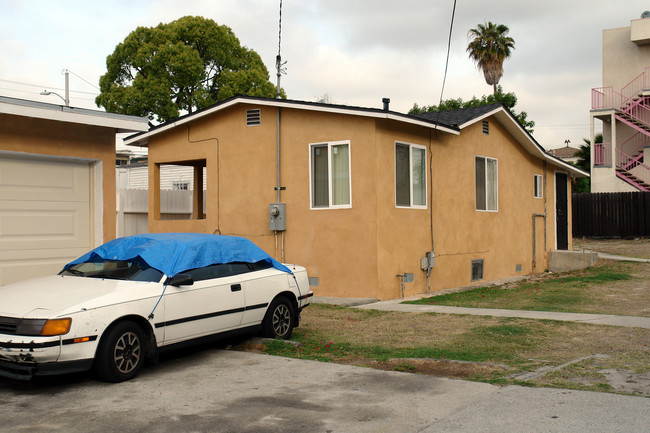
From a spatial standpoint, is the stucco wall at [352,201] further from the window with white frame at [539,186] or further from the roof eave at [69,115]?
the roof eave at [69,115]

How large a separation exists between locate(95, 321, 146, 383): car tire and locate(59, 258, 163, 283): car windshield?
713mm

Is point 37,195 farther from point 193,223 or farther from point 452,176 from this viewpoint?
point 452,176

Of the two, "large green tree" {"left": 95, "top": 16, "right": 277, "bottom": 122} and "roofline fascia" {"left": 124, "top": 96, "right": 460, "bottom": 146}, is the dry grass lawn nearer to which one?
"roofline fascia" {"left": 124, "top": 96, "right": 460, "bottom": 146}

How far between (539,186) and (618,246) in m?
8.10

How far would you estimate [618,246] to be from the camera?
2722 centimetres

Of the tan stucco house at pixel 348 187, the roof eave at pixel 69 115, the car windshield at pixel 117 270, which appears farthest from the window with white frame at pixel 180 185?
the car windshield at pixel 117 270

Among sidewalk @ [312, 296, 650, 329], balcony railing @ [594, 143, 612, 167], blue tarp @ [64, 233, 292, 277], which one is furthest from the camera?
balcony railing @ [594, 143, 612, 167]

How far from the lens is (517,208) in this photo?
1967 centimetres

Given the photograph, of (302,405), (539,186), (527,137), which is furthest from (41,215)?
(539,186)

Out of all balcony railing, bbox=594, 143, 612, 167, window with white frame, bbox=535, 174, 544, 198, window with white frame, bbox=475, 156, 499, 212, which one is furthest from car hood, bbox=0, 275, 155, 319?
balcony railing, bbox=594, 143, 612, 167

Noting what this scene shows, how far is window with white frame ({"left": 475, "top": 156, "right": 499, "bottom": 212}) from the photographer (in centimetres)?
1772

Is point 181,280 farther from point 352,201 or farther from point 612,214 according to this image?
point 612,214

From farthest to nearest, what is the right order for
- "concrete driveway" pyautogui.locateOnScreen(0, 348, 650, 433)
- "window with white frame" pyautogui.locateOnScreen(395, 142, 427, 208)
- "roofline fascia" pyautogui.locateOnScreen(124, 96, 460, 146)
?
"window with white frame" pyautogui.locateOnScreen(395, 142, 427, 208)
"roofline fascia" pyautogui.locateOnScreen(124, 96, 460, 146)
"concrete driveway" pyautogui.locateOnScreen(0, 348, 650, 433)

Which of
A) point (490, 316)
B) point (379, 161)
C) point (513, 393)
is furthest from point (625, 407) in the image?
point (379, 161)
